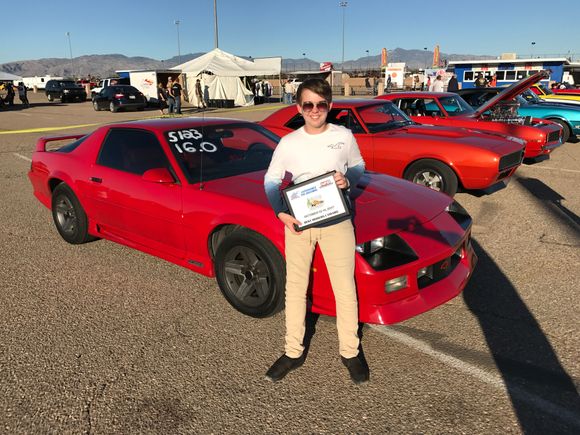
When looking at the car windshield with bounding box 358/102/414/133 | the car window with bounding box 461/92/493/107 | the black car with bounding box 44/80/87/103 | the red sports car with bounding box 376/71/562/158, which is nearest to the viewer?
the car windshield with bounding box 358/102/414/133

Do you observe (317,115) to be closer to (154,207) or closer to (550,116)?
(154,207)

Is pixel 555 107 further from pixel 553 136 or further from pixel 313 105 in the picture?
pixel 313 105

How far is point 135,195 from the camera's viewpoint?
3.90 meters

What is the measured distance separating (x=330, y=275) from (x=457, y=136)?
4.53 m

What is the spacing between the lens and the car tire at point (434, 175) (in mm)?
5961

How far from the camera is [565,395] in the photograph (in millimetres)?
2449

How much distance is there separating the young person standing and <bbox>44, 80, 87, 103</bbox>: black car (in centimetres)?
3735

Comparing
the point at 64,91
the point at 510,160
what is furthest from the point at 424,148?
the point at 64,91

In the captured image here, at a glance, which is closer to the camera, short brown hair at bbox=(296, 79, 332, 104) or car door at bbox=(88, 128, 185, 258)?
short brown hair at bbox=(296, 79, 332, 104)

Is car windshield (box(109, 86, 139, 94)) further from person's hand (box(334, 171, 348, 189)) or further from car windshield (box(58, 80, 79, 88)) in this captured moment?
person's hand (box(334, 171, 348, 189))

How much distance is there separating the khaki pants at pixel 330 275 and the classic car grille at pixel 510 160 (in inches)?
164

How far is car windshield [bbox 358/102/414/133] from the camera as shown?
6.51 metres

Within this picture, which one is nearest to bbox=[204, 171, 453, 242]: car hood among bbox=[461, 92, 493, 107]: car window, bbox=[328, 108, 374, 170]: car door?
bbox=[328, 108, 374, 170]: car door

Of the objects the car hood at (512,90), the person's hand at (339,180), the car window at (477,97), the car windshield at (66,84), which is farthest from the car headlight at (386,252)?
the car windshield at (66,84)
